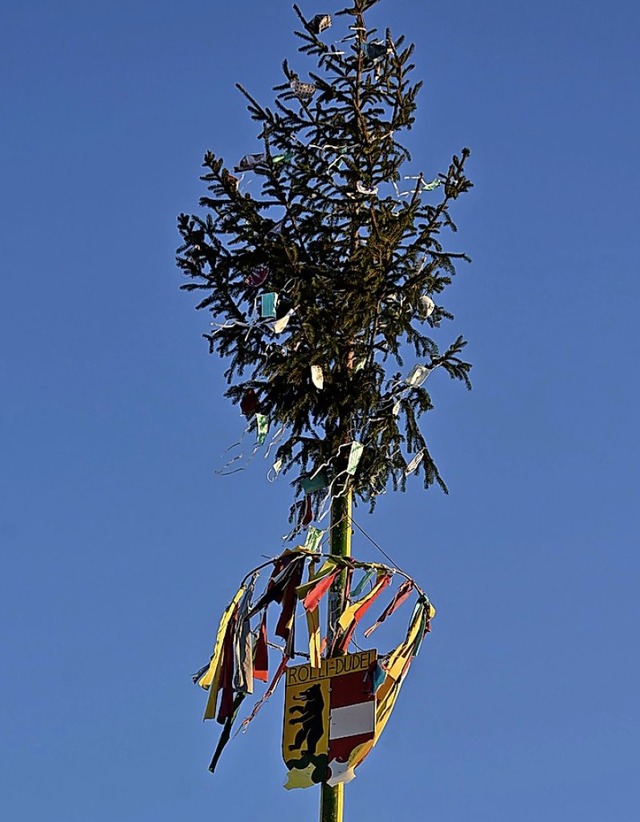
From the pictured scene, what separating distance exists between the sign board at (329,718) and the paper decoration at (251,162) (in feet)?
16.0

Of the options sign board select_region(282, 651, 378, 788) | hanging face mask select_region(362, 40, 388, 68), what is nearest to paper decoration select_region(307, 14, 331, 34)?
hanging face mask select_region(362, 40, 388, 68)

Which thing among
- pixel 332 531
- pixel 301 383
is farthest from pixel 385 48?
pixel 332 531

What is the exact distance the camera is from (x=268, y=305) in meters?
18.6

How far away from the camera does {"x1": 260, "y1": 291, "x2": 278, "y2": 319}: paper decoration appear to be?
Answer: 18.6 metres

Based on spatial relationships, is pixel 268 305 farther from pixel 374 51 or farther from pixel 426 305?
pixel 374 51

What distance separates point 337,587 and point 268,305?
2.72 meters

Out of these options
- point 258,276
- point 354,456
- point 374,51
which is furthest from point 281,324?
point 374,51

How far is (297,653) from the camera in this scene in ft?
58.5

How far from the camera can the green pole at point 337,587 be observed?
1720cm

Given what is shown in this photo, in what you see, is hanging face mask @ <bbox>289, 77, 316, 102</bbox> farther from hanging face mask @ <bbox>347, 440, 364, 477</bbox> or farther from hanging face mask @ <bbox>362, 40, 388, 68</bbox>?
hanging face mask @ <bbox>347, 440, 364, 477</bbox>

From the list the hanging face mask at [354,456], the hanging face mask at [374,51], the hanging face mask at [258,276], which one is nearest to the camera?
the hanging face mask at [354,456]

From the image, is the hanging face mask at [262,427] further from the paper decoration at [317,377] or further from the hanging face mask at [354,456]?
the hanging face mask at [354,456]

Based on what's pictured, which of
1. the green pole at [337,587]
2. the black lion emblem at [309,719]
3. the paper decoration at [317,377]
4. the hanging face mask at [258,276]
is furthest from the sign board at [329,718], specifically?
the hanging face mask at [258,276]

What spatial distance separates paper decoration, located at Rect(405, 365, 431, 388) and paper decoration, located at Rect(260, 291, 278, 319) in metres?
1.42
